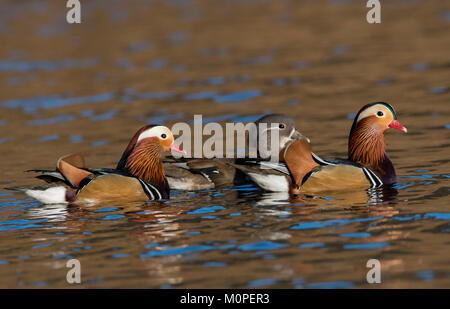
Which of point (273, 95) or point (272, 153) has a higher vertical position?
point (273, 95)

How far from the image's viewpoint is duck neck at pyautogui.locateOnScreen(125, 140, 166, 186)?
38.4 ft

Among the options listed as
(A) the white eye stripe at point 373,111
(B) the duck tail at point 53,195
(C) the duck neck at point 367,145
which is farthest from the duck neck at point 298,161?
(B) the duck tail at point 53,195

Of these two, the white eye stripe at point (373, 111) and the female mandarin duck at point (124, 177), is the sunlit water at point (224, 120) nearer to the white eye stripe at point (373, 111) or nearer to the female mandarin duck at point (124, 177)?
the female mandarin duck at point (124, 177)

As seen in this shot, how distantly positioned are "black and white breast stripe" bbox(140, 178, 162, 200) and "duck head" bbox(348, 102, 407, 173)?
9.14ft

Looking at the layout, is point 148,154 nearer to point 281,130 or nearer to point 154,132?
point 154,132

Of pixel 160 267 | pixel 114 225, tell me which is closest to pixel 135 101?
pixel 114 225

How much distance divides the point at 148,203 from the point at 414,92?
27.0 feet

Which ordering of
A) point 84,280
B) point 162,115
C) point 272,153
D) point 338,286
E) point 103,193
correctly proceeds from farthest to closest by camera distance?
point 162,115
point 272,153
point 103,193
point 84,280
point 338,286

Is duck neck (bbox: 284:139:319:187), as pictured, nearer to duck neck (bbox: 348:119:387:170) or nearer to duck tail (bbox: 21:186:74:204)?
duck neck (bbox: 348:119:387:170)

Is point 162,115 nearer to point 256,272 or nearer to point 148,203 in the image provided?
point 148,203

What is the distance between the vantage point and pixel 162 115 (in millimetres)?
17203

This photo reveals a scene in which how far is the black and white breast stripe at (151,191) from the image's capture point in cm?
1136

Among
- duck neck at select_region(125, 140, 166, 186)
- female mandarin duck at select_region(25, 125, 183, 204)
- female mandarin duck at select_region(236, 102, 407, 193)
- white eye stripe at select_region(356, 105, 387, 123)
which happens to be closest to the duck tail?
female mandarin duck at select_region(25, 125, 183, 204)

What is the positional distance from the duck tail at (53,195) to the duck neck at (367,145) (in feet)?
13.0
